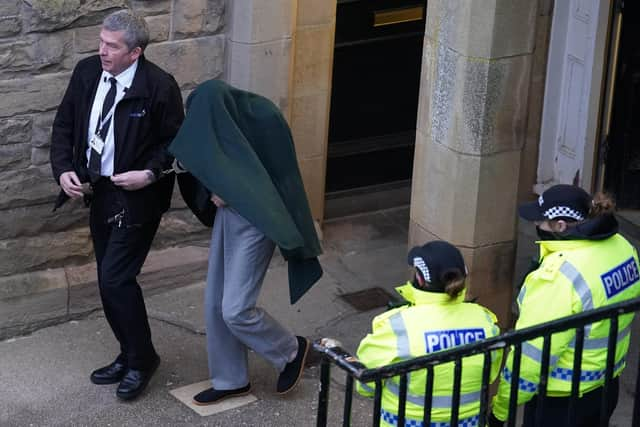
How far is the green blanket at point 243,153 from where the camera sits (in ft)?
21.5

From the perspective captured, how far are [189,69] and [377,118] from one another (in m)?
1.88

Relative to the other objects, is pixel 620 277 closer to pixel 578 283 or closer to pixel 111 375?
pixel 578 283

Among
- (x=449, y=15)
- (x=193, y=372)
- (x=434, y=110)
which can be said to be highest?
(x=449, y=15)

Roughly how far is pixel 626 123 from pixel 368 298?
216cm

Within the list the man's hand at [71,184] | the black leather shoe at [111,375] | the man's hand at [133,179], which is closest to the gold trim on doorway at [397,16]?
the man's hand at [133,179]

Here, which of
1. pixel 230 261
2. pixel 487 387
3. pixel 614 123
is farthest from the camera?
pixel 614 123

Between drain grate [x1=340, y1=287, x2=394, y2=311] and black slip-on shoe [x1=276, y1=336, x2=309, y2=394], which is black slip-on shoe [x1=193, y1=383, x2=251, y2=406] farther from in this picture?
drain grate [x1=340, y1=287, x2=394, y2=311]

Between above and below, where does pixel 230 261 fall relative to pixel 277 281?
above

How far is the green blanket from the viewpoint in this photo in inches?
258

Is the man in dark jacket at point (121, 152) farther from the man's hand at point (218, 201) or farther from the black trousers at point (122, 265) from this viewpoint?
the man's hand at point (218, 201)

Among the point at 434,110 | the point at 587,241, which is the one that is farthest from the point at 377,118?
the point at 587,241

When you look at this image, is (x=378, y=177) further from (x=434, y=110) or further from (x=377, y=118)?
(x=434, y=110)

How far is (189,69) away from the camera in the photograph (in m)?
8.08

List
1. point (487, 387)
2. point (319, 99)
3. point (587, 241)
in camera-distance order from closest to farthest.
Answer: point (487, 387)
point (587, 241)
point (319, 99)
